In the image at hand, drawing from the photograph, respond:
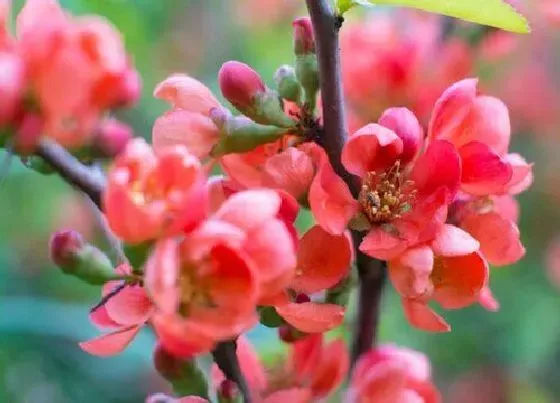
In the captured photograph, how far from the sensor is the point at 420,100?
972mm

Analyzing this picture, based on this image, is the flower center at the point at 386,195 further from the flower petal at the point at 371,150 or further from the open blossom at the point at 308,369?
the open blossom at the point at 308,369

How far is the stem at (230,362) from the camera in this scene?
1.84 feet

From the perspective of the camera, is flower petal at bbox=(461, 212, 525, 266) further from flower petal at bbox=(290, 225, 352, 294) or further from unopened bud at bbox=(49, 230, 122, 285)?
unopened bud at bbox=(49, 230, 122, 285)

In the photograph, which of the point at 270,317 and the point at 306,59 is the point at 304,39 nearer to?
the point at 306,59

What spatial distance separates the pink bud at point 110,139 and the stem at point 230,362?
149 mm

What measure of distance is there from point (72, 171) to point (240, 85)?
0.39 feet

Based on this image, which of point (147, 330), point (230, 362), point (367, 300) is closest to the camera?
point (230, 362)

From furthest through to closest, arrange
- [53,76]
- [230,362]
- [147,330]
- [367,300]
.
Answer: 1. [147,330]
2. [367,300]
3. [230,362]
4. [53,76]

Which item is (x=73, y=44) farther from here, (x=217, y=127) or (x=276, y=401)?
(x=276, y=401)

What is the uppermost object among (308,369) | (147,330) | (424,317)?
(424,317)

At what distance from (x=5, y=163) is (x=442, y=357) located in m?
0.99

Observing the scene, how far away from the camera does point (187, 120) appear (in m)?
Result: 0.58

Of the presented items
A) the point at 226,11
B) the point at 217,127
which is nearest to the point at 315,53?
the point at 217,127

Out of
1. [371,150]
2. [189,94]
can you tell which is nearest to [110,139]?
[189,94]
